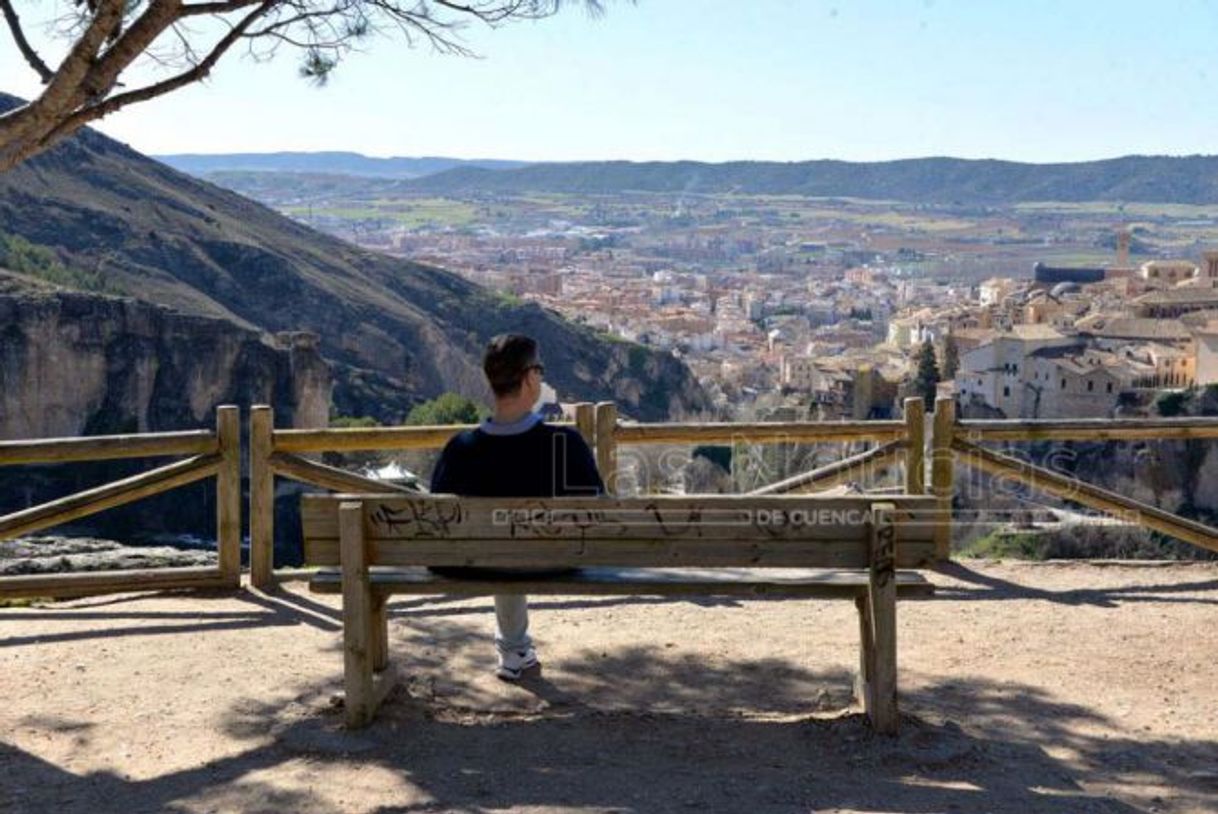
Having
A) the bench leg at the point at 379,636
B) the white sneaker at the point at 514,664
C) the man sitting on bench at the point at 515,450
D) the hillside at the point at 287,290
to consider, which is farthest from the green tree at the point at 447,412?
the man sitting on bench at the point at 515,450

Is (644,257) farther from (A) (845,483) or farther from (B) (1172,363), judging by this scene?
(A) (845,483)

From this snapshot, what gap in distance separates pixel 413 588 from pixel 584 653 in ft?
4.32

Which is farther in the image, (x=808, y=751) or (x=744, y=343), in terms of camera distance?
(x=744, y=343)

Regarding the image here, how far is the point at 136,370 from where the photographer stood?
48.7m

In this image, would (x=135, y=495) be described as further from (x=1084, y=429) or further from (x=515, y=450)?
(x=1084, y=429)

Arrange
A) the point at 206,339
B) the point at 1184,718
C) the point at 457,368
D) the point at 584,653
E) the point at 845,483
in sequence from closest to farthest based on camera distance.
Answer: the point at 1184,718
the point at 584,653
the point at 845,483
the point at 206,339
the point at 457,368

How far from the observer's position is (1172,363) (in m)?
68.6

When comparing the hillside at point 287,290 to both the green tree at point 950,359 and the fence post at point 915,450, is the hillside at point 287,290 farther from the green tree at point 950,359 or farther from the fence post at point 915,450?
the fence post at point 915,450

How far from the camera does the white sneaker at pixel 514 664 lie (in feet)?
16.6

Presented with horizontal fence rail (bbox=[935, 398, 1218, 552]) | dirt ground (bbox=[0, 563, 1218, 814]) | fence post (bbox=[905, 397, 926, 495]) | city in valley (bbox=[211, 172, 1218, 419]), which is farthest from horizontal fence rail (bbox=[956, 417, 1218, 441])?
city in valley (bbox=[211, 172, 1218, 419])

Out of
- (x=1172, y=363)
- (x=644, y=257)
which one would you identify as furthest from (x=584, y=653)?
(x=644, y=257)

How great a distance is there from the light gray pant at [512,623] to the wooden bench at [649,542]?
1.83ft

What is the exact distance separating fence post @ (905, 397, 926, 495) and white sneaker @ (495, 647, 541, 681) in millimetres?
2808

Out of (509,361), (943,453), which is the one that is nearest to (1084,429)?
(943,453)
